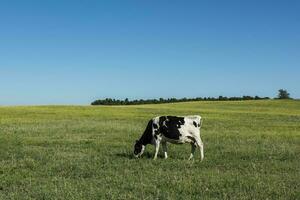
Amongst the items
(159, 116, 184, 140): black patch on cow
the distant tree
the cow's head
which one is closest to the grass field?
the cow's head

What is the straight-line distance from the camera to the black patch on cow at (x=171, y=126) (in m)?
21.7

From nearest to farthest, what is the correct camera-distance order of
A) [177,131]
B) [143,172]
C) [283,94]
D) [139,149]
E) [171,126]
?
[143,172] → [177,131] → [171,126] → [139,149] → [283,94]

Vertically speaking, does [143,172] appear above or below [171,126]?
below

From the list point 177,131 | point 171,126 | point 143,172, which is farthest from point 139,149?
point 143,172

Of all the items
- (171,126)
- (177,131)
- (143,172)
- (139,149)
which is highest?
(171,126)

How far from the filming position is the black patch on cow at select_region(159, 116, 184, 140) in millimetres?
21734

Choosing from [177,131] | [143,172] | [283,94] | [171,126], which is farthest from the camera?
[283,94]

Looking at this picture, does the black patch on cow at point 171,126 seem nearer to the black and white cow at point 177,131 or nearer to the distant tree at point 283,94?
the black and white cow at point 177,131

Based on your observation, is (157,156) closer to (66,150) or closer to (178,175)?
(66,150)

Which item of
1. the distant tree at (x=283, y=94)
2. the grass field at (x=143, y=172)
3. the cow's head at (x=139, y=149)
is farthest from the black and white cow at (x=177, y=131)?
the distant tree at (x=283, y=94)

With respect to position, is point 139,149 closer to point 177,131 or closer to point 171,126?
point 171,126

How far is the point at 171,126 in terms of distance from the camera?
21812mm

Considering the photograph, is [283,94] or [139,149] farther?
[283,94]

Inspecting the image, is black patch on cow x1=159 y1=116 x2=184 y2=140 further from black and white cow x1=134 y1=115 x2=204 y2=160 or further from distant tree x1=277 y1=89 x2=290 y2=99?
distant tree x1=277 y1=89 x2=290 y2=99
